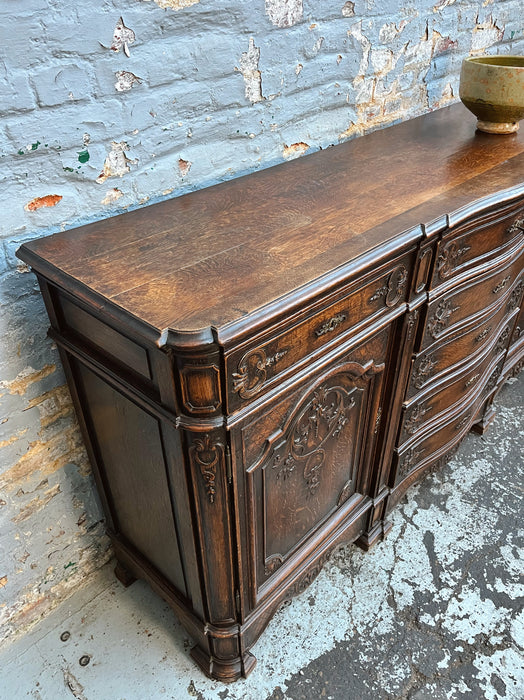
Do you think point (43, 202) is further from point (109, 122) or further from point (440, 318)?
point (440, 318)

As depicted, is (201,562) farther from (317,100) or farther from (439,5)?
(439,5)

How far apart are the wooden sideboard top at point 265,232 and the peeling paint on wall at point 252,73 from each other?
0.22 m

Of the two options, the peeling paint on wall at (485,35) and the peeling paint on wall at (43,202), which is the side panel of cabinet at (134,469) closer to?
the peeling paint on wall at (43,202)

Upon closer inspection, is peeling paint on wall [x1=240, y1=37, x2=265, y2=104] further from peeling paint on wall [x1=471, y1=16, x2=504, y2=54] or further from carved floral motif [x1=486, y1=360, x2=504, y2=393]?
carved floral motif [x1=486, y1=360, x2=504, y2=393]

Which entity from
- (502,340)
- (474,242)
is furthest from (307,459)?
(502,340)

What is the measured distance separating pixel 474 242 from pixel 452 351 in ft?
1.27

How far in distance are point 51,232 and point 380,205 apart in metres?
0.84

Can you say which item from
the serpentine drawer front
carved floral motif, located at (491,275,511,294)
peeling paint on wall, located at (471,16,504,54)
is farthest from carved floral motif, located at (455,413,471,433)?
peeling paint on wall, located at (471,16,504,54)

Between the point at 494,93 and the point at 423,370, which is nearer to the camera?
the point at 423,370

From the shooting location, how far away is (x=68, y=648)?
1.65 m

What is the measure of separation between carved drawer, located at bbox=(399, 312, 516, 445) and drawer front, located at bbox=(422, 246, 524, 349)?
22cm

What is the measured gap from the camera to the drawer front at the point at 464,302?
1.53 metres

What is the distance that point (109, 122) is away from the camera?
4.27 ft

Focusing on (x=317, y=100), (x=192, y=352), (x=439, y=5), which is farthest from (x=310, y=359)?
(x=439, y=5)
